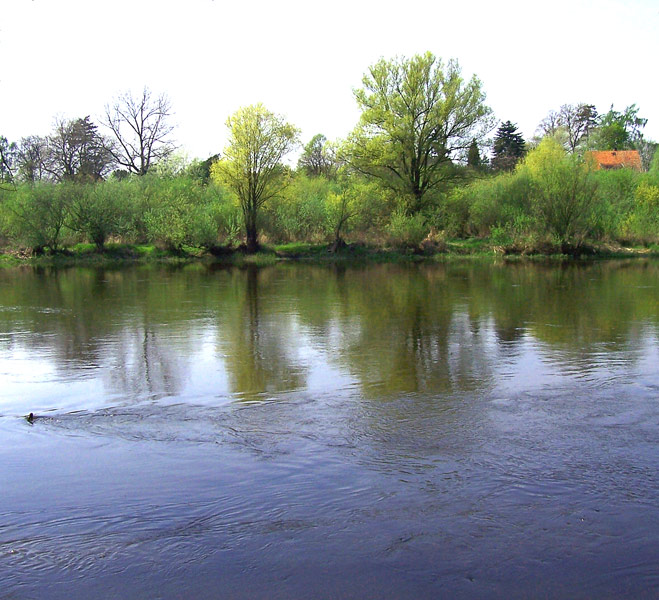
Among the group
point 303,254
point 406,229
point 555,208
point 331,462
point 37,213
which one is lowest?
point 331,462

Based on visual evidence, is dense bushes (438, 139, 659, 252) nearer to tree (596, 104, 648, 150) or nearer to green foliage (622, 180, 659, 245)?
green foliage (622, 180, 659, 245)

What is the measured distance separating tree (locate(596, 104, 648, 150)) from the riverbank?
125ft

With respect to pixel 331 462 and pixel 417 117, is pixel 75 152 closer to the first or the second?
pixel 417 117

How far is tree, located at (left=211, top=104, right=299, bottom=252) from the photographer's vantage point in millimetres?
41375

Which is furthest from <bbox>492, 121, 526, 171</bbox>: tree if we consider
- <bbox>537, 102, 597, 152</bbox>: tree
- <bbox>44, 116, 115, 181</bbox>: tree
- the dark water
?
the dark water

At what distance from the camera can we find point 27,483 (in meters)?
6.40

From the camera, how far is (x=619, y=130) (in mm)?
80625

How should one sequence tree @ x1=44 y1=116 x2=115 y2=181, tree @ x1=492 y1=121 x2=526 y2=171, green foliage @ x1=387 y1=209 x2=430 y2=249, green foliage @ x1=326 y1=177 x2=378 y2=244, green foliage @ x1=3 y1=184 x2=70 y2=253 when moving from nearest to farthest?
green foliage @ x1=3 y1=184 x2=70 y2=253 < green foliage @ x1=387 y1=209 x2=430 y2=249 < green foliage @ x1=326 y1=177 x2=378 y2=244 < tree @ x1=44 y1=116 x2=115 y2=181 < tree @ x1=492 y1=121 x2=526 y2=171

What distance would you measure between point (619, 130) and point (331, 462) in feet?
277

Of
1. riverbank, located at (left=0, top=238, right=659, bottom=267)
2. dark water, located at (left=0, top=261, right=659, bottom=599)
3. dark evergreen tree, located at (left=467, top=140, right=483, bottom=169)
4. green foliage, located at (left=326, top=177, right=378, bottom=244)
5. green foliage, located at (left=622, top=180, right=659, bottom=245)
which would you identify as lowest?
dark water, located at (left=0, top=261, right=659, bottom=599)

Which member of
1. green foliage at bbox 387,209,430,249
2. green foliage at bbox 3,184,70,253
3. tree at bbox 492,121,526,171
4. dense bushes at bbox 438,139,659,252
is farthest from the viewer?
tree at bbox 492,121,526,171

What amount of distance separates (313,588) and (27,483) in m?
3.22

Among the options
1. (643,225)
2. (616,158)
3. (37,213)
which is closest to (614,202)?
(643,225)

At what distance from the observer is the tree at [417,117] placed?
137 ft
